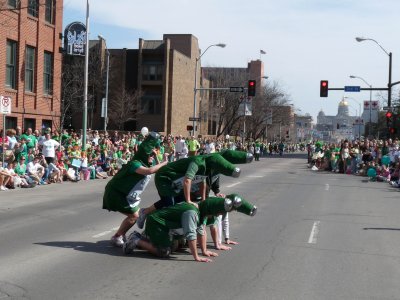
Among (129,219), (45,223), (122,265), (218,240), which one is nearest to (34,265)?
(122,265)

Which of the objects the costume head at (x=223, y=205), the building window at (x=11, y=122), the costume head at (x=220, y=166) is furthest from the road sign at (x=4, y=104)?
the costume head at (x=223, y=205)

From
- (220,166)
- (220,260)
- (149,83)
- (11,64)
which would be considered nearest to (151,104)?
(149,83)

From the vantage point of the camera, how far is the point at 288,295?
6750 millimetres

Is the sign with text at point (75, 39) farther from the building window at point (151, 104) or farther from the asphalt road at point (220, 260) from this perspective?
the building window at point (151, 104)

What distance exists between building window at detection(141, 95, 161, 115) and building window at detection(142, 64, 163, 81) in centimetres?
195

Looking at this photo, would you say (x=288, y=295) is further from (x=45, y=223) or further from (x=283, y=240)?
(x=45, y=223)

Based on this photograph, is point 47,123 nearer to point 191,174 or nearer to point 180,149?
point 180,149

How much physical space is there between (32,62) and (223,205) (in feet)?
82.4

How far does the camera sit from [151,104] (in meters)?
62.5

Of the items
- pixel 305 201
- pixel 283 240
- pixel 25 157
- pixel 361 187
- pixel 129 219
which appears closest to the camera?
pixel 129 219

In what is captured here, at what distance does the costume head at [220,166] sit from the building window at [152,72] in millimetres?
53821

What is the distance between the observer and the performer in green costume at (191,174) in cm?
851

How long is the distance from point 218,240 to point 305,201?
8389 millimetres

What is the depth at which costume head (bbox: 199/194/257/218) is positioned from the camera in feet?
27.2
